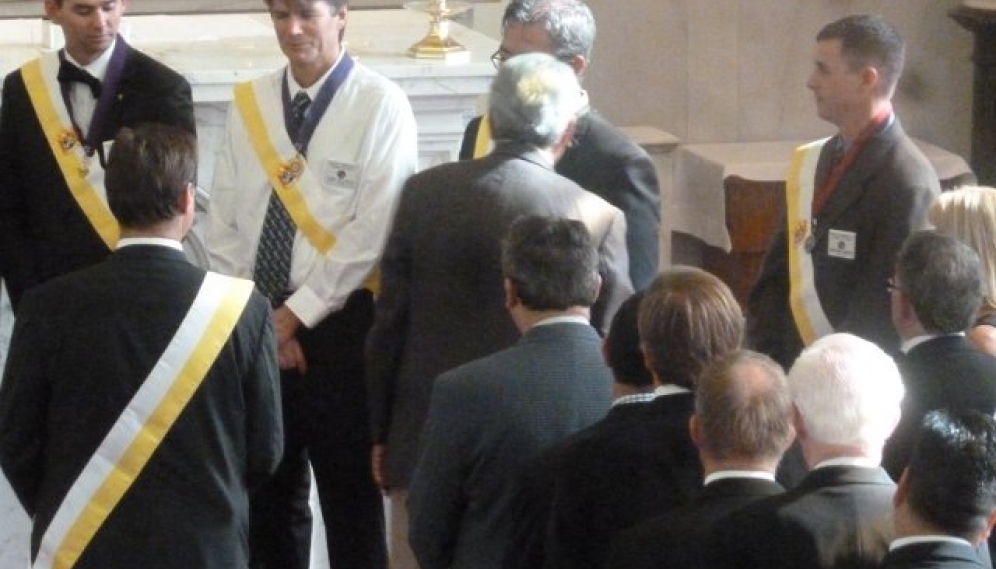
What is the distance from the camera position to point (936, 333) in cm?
314

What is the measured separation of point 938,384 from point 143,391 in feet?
4.12

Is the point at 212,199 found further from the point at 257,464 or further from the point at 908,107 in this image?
the point at 908,107

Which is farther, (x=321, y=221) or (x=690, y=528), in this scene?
(x=321, y=221)

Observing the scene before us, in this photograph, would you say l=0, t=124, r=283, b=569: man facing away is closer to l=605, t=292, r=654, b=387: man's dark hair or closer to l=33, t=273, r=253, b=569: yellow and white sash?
l=33, t=273, r=253, b=569: yellow and white sash

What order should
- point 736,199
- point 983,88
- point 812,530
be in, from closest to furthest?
point 812,530, point 736,199, point 983,88

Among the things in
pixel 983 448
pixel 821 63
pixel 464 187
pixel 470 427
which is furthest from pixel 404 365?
pixel 983 448

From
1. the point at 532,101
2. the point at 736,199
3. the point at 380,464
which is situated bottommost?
the point at 736,199

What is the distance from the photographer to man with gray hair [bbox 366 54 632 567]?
356cm

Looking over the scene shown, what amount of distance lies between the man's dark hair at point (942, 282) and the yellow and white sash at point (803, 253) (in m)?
0.81

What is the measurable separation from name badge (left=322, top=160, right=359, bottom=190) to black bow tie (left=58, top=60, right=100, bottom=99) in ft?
1.83

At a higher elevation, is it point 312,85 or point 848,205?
point 312,85

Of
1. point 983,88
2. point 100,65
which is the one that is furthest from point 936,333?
point 983,88

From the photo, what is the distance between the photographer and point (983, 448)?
8.00 ft

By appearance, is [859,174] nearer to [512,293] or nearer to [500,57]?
[500,57]
